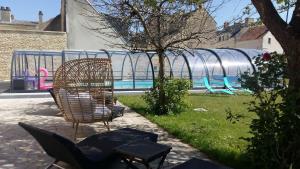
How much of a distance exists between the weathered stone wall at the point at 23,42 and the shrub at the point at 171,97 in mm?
20807

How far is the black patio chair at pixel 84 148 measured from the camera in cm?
390

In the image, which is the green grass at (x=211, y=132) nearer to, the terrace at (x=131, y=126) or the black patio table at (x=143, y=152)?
the terrace at (x=131, y=126)

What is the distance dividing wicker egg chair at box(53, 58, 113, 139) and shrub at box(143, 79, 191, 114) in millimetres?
2741

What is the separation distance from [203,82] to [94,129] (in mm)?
11925

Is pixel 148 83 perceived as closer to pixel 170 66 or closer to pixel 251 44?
pixel 170 66

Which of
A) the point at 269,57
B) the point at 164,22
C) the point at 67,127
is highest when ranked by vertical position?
the point at 164,22

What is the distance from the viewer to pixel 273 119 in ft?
13.7

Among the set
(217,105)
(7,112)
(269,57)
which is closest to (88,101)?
(269,57)

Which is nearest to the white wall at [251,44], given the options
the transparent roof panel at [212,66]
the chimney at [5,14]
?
the transparent roof panel at [212,66]

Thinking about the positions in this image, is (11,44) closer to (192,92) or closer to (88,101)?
(192,92)

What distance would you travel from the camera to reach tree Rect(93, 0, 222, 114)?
9266 millimetres

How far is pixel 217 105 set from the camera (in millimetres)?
12281

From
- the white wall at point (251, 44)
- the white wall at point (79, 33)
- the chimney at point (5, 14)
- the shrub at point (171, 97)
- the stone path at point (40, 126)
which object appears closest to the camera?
the stone path at point (40, 126)

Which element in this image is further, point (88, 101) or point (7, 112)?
→ point (7, 112)
